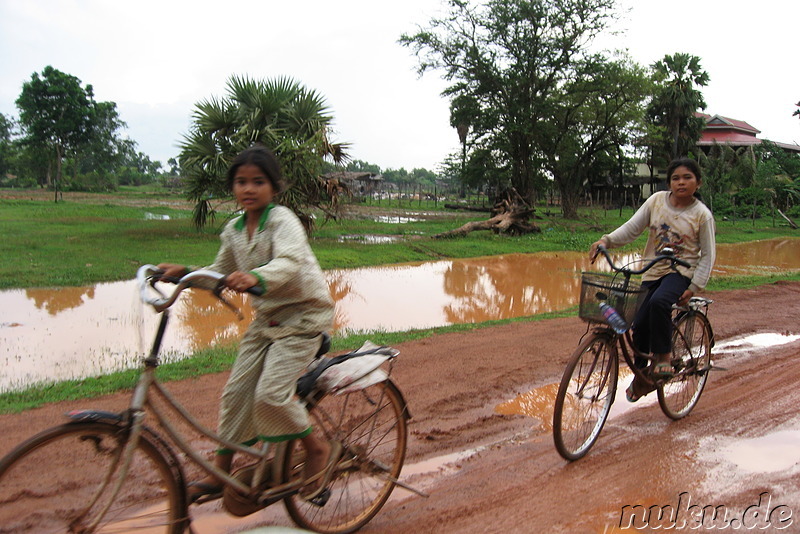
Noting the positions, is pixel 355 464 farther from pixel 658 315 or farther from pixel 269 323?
pixel 658 315

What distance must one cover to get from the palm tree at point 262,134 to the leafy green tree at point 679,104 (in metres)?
28.1

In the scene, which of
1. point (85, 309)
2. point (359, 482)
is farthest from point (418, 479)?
point (85, 309)

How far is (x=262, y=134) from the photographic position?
46.6 ft

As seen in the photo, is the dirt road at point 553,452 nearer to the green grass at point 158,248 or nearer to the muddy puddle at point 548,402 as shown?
the muddy puddle at point 548,402

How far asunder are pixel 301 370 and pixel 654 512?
2.04 metres

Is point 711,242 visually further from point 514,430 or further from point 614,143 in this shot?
point 614,143

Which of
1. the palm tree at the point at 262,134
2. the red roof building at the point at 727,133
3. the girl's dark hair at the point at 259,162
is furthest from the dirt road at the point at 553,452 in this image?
the red roof building at the point at 727,133

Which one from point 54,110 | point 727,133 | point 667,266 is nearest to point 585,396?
point 667,266

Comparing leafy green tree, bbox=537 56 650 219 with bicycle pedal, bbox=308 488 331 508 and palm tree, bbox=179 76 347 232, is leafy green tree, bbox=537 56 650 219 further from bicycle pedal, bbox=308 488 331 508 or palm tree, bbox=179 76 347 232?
bicycle pedal, bbox=308 488 331 508

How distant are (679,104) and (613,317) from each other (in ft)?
125

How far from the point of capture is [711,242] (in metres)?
3.92

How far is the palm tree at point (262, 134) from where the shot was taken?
1409 centimetres

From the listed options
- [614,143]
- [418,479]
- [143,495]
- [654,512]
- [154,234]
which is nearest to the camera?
[143,495]

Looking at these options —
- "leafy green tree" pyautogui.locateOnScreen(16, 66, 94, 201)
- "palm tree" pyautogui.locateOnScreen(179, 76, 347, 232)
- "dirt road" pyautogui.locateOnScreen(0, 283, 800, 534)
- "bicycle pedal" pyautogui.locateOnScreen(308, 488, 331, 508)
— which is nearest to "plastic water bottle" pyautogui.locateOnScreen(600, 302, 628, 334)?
"dirt road" pyautogui.locateOnScreen(0, 283, 800, 534)
